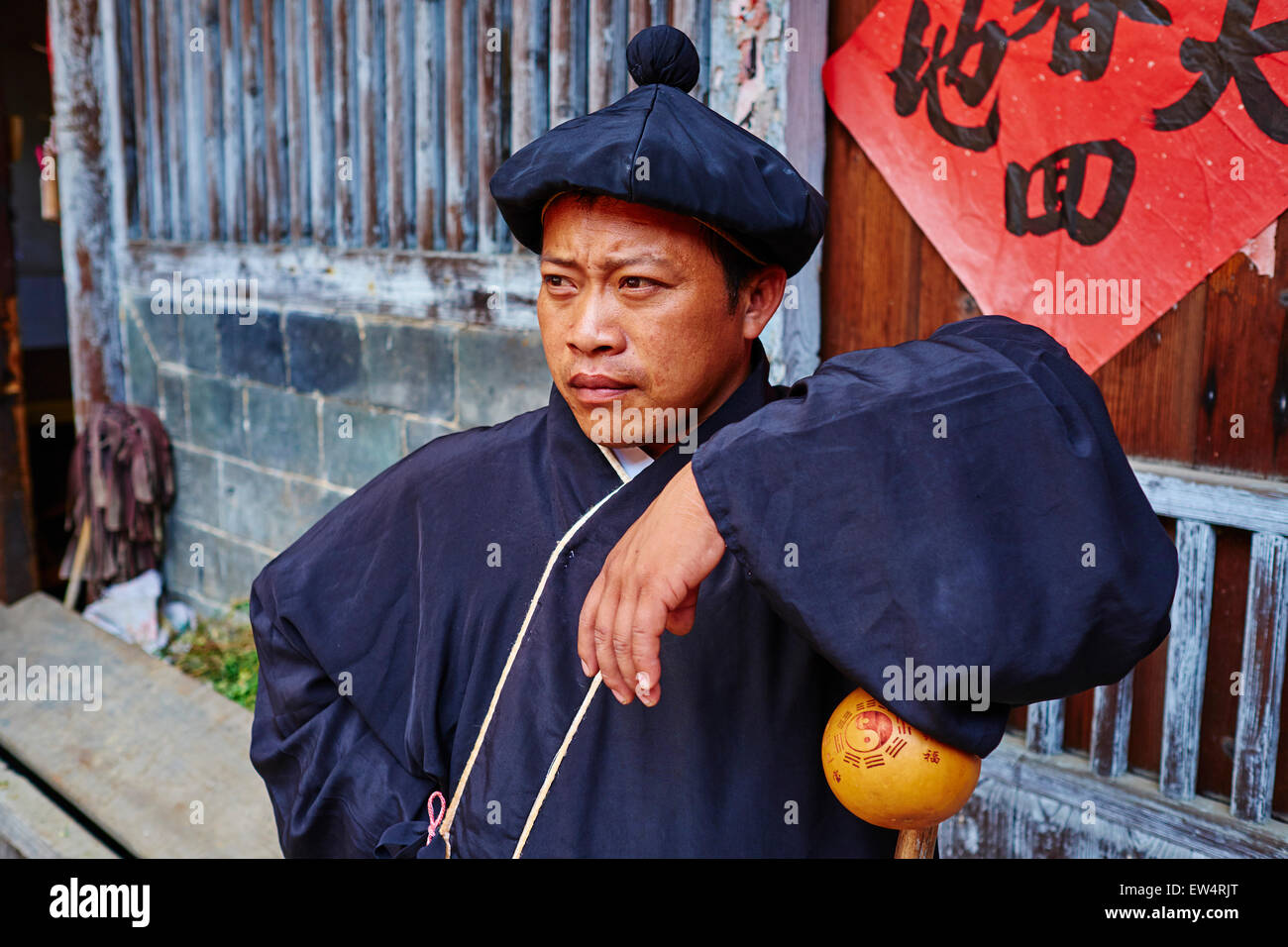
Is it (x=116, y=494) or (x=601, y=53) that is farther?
(x=116, y=494)

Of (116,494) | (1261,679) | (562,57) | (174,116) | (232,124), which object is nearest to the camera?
(1261,679)

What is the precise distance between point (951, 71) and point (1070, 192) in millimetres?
440

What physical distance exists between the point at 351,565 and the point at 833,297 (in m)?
1.77

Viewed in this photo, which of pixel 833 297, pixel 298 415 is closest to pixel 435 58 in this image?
pixel 298 415

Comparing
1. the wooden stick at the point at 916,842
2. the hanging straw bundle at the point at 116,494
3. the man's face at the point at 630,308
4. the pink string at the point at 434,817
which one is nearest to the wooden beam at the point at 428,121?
the hanging straw bundle at the point at 116,494

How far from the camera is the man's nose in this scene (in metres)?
1.48

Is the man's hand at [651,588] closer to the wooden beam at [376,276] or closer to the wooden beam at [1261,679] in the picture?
the wooden beam at [1261,679]

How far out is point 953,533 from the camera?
1.15m

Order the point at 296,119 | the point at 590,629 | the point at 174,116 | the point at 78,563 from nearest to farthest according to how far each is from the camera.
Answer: the point at 590,629 → the point at 296,119 → the point at 174,116 → the point at 78,563

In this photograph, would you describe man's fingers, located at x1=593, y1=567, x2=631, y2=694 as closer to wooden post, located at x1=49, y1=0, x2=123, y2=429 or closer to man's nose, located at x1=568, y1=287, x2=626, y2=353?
man's nose, located at x1=568, y1=287, x2=626, y2=353

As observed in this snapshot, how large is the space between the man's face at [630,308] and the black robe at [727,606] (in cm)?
10

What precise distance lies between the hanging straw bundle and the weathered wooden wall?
164 inches

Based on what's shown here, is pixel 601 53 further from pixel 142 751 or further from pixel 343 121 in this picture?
pixel 142 751

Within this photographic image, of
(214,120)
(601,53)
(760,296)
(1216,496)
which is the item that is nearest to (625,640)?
(760,296)
